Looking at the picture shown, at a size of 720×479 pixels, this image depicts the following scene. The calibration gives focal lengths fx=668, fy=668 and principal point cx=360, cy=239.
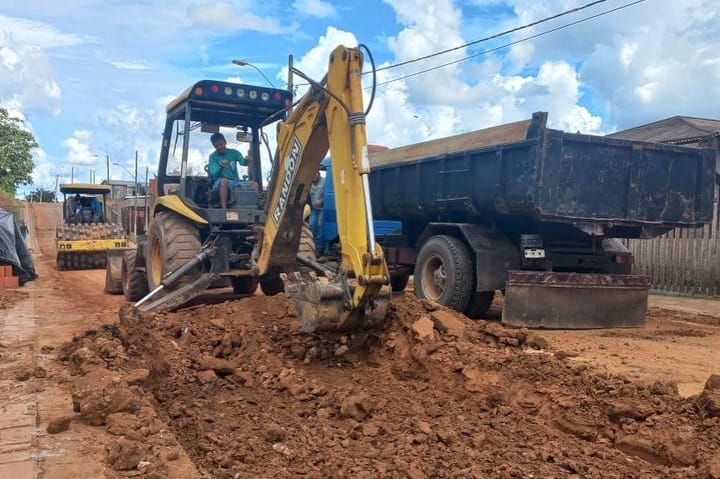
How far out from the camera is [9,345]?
6.86 meters

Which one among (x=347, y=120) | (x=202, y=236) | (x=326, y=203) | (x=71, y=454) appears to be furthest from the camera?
(x=326, y=203)

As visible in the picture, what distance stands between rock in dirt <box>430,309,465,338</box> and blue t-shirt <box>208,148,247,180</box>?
3.84 m

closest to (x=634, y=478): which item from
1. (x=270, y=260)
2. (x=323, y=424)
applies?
(x=323, y=424)

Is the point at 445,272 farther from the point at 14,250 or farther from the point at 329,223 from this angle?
the point at 14,250

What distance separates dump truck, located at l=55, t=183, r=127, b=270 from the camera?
1916 centimetres

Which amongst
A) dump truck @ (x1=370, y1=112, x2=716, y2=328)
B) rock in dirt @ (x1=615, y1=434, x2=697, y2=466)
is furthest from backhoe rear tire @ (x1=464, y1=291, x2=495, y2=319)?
rock in dirt @ (x1=615, y1=434, x2=697, y2=466)

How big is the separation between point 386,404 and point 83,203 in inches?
796

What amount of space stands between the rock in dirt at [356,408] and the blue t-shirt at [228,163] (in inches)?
192

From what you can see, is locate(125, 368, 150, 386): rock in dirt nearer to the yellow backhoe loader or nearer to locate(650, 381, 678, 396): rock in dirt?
the yellow backhoe loader

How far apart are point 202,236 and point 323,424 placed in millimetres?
4833

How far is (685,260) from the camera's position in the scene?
13.4 meters

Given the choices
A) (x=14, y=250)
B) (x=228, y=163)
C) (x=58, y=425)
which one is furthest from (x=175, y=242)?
(x=14, y=250)

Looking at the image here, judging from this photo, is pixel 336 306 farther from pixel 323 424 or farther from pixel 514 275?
pixel 514 275

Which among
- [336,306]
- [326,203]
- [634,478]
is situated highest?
[326,203]
